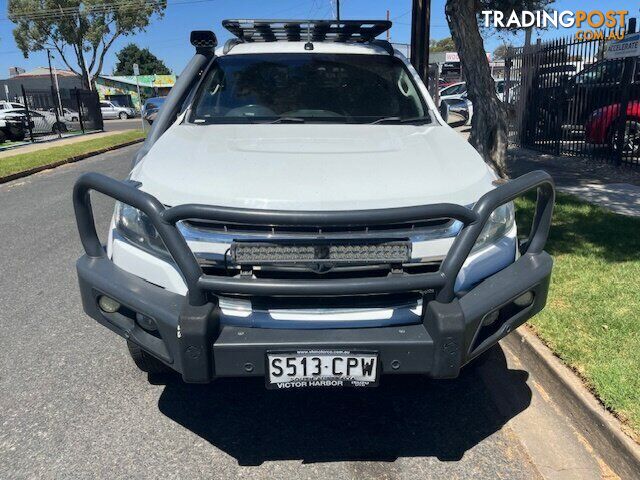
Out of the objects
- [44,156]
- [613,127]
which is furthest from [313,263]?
[44,156]

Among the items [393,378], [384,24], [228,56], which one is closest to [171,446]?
[393,378]

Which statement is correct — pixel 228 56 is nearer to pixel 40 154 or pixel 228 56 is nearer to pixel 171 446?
pixel 171 446

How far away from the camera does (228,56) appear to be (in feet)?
13.9

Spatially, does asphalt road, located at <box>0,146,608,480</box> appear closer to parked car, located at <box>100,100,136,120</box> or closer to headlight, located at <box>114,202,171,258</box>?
headlight, located at <box>114,202,171,258</box>

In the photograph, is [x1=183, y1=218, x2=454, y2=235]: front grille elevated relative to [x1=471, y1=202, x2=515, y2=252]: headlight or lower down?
elevated

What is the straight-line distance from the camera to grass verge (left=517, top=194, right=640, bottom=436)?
9.71ft

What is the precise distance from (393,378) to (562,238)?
287 centimetres

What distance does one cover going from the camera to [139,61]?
92.4 meters

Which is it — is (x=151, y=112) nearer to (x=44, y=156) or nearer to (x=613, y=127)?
(x=613, y=127)

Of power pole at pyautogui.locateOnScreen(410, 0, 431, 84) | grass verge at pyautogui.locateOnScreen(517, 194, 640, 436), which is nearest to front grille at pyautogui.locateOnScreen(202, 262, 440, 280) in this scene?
grass verge at pyautogui.locateOnScreen(517, 194, 640, 436)

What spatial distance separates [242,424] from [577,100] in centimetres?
1038

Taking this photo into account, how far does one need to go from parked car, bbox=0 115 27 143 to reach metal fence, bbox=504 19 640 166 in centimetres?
1694

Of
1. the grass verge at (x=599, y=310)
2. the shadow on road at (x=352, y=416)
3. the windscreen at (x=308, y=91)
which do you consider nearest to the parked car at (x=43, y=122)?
the windscreen at (x=308, y=91)

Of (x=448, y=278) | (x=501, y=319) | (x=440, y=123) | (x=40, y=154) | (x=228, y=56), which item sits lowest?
(x=40, y=154)
